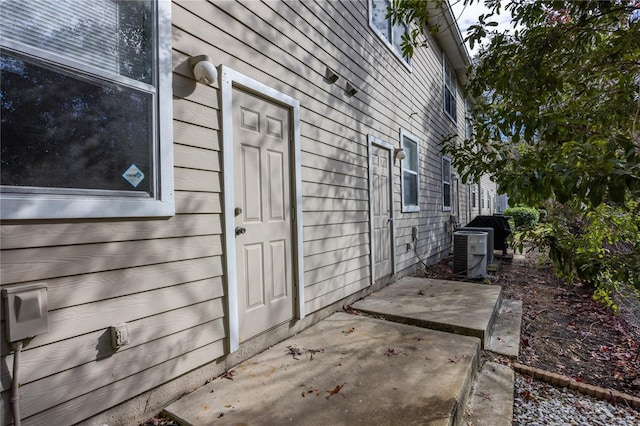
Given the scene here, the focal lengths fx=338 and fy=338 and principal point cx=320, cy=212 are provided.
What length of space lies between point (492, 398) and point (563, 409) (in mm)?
499

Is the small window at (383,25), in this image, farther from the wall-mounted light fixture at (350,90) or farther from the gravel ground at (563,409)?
the gravel ground at (563,409)

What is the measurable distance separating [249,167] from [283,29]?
1.46 meters

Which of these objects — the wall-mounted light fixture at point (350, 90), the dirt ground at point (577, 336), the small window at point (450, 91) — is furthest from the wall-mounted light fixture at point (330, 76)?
the small window at point (450, 91)

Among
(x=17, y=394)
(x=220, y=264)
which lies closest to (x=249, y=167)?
(x=220, y=264)

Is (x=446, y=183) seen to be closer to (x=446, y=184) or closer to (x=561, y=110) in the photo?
(x=446, y=184)

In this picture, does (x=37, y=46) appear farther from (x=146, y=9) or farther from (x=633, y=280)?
(x=633, y=280)

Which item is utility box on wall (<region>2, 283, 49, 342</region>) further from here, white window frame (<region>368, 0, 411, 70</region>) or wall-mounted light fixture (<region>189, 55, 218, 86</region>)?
white window frame (<region>368, 0, 411, 70</region>)

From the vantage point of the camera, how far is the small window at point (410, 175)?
20.2ft

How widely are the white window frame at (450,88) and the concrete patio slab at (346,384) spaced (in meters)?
7.76

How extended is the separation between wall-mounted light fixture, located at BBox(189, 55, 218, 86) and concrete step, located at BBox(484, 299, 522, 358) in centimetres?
336

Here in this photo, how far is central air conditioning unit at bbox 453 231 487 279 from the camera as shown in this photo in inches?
234

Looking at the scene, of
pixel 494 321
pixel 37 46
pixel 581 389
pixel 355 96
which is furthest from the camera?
pixel 355 96

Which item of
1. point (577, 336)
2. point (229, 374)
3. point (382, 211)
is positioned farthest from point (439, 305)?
point (229, 374)

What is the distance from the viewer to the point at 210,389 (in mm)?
2268
